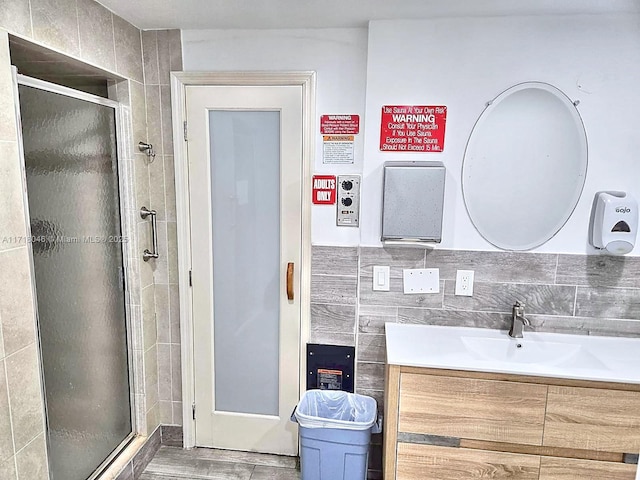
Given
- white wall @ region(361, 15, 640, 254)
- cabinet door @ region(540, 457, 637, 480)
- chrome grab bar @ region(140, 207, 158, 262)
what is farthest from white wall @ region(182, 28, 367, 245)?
cabinet door @ region(540, 457, 637, 480)

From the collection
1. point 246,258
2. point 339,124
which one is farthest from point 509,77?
point 246,258

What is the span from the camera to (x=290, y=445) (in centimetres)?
247

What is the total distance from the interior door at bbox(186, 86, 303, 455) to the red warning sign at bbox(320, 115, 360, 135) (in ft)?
0.42

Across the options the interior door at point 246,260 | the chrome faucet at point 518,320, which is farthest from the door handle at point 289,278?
the chrome faucet at point 518,320

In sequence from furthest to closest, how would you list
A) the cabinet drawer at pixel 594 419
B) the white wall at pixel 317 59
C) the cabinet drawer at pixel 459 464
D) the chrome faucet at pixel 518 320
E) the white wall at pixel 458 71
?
the white wall at pixel 317 59, the chrome faucet at pixel 518 320, the white wall at pixel 458 71, the cabinet drawer at pixel 459 464, the cabinet drawer at pixel 594 419

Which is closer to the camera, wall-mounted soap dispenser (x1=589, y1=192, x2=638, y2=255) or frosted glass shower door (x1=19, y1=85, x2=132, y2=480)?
frosted glass shower door (x1=19, y1=85, x2=132, y2=480)

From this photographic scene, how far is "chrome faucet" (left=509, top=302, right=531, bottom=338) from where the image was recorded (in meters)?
2.00

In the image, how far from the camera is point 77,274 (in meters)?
1.89

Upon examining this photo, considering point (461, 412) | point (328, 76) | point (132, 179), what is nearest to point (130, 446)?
point (132, 179)

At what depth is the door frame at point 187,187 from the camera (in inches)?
84.5

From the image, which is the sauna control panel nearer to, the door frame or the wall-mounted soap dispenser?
the door frame

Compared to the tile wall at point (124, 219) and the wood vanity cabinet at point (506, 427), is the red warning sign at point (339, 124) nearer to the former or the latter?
the tile wall at point (124, 219)

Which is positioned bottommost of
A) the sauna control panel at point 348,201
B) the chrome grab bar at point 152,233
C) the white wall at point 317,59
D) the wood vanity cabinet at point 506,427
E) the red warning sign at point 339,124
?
the wood vanity cabinet at point 506,427

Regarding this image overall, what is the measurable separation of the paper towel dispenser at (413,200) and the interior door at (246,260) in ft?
1.63
